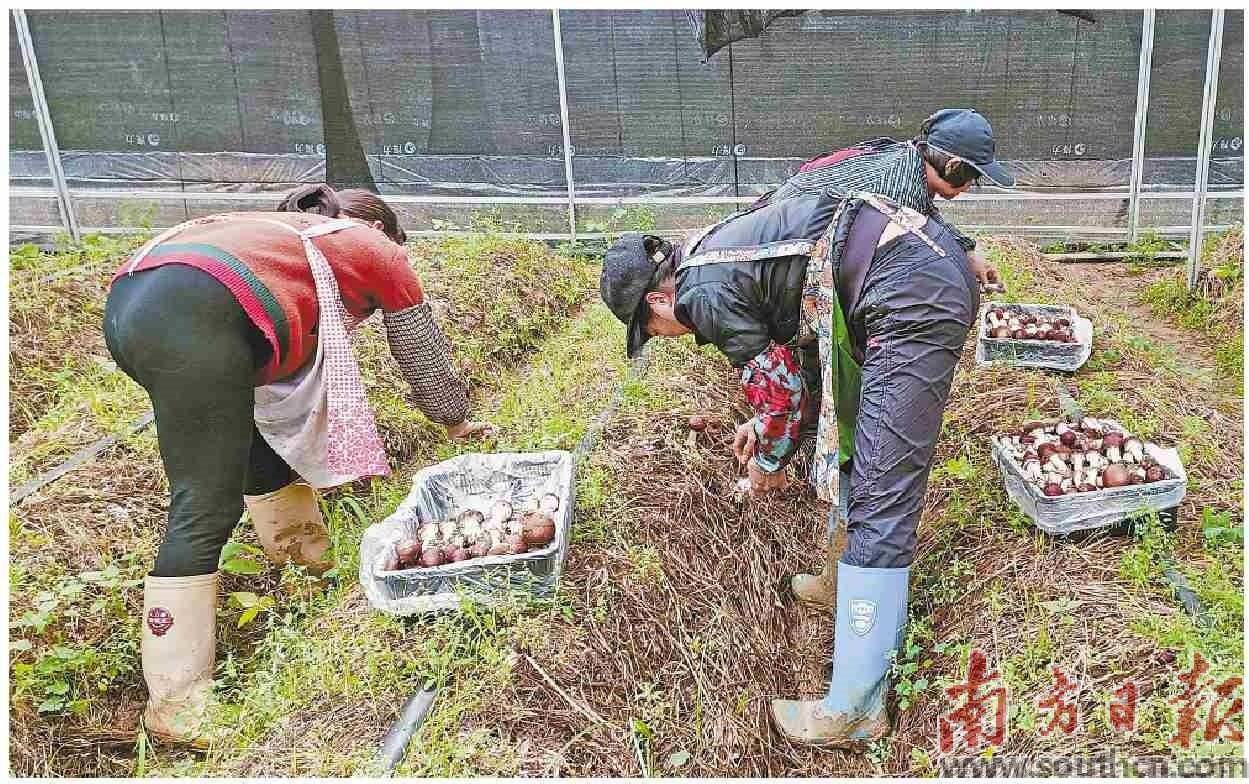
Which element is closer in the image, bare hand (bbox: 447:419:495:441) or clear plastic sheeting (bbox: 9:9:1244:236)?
bare hand (bbox: 447:419:495:441)

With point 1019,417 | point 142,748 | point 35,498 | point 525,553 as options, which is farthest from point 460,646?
point 1019,417

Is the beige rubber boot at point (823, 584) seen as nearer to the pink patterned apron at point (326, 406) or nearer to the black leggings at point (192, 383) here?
the pink patterned apron at point (326, 406)

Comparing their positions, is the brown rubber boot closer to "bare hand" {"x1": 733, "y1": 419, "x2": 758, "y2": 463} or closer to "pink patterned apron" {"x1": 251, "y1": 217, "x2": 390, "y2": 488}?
"bare hand" {"x1": 733, "y1": 419, "x2": 758, "y2": 463}

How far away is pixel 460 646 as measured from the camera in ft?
7.90

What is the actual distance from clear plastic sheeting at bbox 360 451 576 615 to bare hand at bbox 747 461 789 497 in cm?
64

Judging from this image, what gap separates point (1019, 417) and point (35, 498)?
4147 mm

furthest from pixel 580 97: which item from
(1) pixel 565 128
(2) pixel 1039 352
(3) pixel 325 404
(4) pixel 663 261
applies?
(3) pixel 325 404

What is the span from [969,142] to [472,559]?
224 centimetres

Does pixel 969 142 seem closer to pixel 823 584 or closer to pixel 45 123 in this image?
pixel 823 584

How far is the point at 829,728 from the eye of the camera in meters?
2.39

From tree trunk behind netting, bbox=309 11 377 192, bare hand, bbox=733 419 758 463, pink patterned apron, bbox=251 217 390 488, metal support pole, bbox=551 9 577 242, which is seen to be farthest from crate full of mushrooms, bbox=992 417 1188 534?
tree trunk behind netting, bbox=309 11 377 192

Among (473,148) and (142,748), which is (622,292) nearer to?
(142,748)

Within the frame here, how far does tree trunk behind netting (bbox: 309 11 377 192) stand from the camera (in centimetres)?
714

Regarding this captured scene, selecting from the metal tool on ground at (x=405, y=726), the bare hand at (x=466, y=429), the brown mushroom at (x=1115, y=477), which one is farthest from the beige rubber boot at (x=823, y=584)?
the metal tool on ground at (x=405, y=726)
